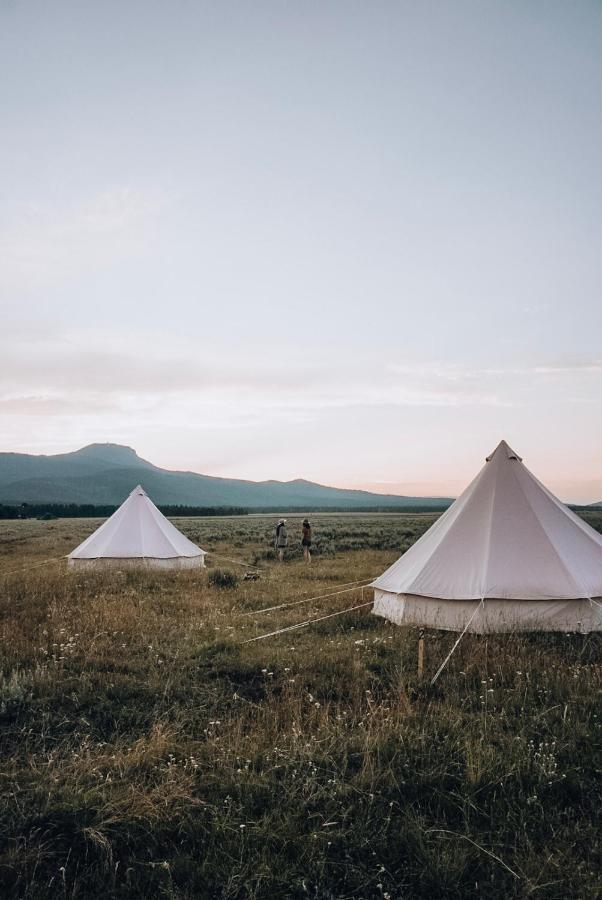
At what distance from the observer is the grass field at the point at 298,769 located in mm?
3279

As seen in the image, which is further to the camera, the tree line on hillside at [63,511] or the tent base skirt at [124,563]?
the tree line on hillside at [63,511]

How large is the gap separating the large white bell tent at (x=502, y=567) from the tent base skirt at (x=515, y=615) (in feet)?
0.05

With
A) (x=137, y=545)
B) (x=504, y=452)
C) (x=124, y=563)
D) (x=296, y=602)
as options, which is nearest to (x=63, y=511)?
(x=137, y=545)

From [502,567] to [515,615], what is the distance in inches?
28.9

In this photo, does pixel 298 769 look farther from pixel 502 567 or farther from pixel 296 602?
pixel 296 602

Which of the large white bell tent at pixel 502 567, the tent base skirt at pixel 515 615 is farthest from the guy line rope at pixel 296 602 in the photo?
the tent base skirt at pixel 515 615

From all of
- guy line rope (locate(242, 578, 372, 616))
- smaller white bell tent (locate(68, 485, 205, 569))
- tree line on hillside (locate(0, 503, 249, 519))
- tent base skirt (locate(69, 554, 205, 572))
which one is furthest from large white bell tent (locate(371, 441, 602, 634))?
tree line on hillside (locate(0, 503, 249, 519))

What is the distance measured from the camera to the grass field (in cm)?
328

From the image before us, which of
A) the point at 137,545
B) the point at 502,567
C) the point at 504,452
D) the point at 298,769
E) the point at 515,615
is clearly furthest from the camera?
the point at 137,545

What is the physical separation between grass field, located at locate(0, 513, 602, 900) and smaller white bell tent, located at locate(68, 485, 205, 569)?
833 centimetres

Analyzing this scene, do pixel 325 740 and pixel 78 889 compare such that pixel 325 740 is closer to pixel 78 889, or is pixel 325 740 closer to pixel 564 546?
pixel 78 889

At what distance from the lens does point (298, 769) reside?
425 cm

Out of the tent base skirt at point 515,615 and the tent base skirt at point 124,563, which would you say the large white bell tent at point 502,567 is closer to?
→ the tent base skirt at point 515,615

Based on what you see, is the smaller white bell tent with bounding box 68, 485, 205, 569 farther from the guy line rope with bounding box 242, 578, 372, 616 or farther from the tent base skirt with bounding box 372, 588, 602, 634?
the tent base skirt with bounding box 372, 588, 602, 634
